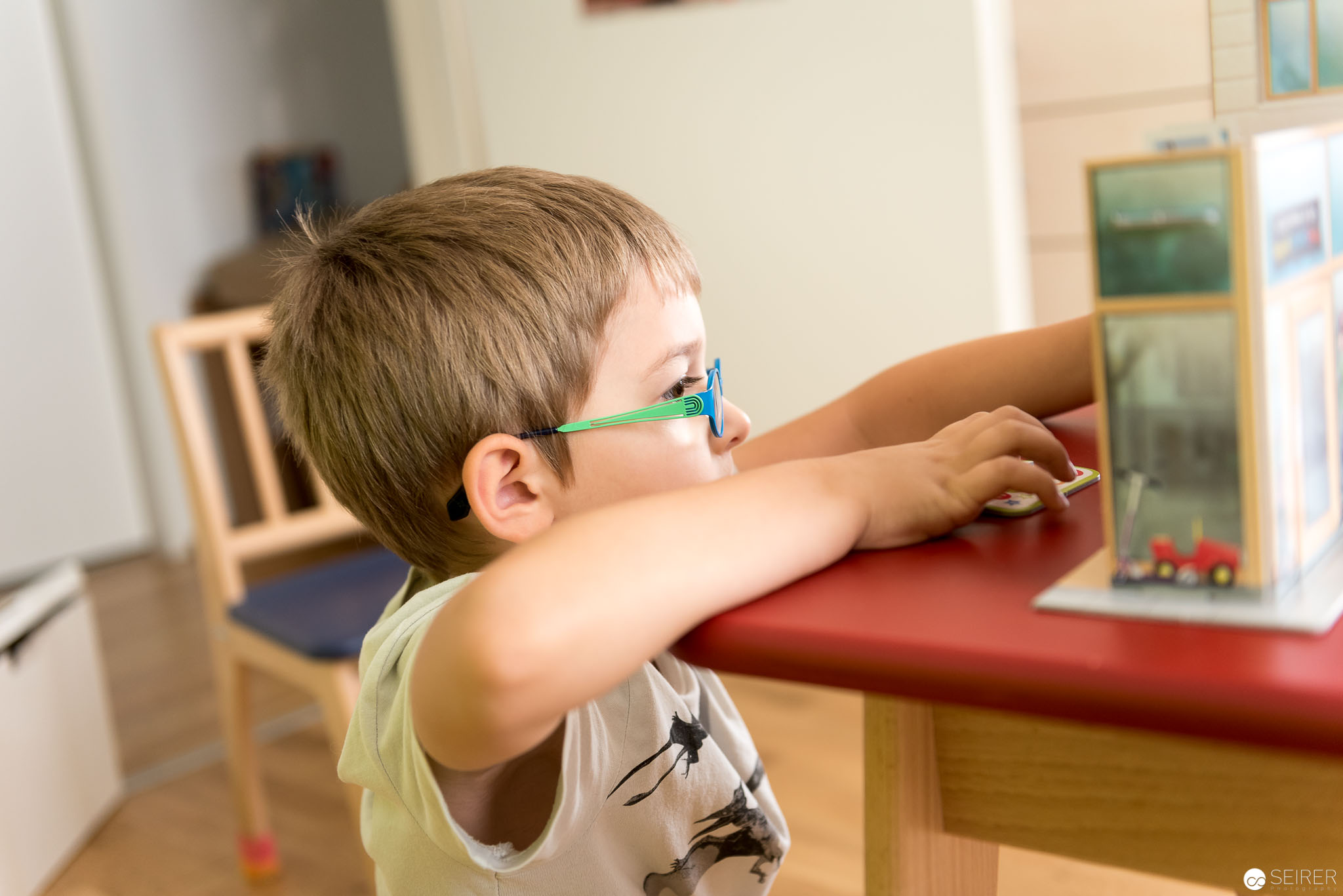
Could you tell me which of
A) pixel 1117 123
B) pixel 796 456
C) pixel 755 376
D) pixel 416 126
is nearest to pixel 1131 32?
pixel 1117 123

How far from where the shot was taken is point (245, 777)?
1.73 m

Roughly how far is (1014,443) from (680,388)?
24 centimetres

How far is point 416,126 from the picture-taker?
108 inches

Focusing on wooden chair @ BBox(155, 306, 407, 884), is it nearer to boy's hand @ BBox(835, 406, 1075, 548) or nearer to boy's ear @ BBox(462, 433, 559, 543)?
boy's ear @ BBox(462, 433, 559, 543)

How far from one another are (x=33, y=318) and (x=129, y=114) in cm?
66

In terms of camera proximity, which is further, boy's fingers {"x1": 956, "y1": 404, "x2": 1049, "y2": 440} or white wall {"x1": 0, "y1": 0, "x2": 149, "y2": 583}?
white wall {"x1": 0, "y1": 0, "x2": 149, "y2": 583}

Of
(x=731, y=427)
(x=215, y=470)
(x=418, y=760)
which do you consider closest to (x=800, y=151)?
(x=215, y=470)

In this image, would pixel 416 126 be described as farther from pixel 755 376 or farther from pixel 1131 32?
pixel 1131 32

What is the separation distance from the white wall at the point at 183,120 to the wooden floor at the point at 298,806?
1320 millimetres

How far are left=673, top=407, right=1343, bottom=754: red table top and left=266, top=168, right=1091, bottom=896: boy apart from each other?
3 centimetres

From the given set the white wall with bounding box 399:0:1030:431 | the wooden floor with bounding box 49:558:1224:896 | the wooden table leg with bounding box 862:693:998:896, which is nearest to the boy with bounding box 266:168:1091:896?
the wooden table leg with bounding box 862:693:998:896

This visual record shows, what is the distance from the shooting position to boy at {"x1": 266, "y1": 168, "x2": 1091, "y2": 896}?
53 centimetres

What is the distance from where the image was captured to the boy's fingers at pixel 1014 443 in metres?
0.51

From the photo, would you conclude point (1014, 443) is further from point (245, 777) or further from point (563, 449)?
point (245, 777)
